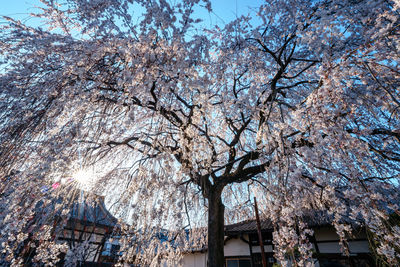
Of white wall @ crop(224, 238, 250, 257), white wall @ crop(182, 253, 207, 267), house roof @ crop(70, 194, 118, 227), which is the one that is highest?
house roof @ crop(70, 194, 118, 227)

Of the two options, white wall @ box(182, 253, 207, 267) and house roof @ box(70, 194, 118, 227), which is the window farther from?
house roof @ box(70, 194, 118, 227)

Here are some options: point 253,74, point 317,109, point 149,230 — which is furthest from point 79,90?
point 253,74

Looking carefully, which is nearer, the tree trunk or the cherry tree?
the cherry tree

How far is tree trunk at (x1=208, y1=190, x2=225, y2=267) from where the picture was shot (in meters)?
3.91

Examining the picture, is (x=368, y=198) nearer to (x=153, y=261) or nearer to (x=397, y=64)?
(x=397, y=64)

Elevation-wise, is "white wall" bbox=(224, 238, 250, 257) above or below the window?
above

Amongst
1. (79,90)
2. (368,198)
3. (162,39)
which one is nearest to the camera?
(368,198)

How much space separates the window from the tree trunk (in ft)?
13.5

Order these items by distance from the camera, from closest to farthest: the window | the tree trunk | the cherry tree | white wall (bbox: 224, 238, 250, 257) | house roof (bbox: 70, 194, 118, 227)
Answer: the cherry tree < house roof (bbox: 70, 194, 118, 227) < the tree trunk < the window < white wall (bbox: 224, 238, 250, 257)

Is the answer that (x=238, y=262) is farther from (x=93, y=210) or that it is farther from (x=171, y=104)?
(x=171, y=104)

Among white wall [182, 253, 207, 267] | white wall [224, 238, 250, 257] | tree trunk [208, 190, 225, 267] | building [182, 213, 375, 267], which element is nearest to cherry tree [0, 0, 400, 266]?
tree trunk [208, 190, 225, 267]

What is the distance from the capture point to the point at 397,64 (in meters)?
2.16

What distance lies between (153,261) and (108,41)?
4.58m

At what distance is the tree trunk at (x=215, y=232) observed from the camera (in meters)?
3.91
